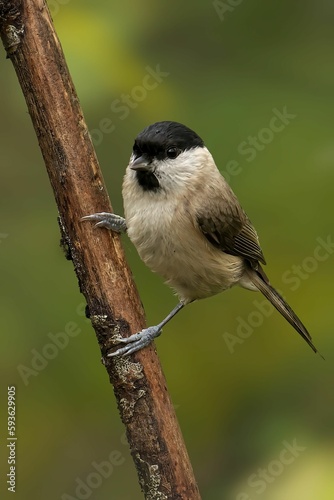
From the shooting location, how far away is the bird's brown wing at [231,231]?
2.73m

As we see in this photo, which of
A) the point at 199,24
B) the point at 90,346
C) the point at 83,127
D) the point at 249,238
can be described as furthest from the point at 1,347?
the point at 199,24

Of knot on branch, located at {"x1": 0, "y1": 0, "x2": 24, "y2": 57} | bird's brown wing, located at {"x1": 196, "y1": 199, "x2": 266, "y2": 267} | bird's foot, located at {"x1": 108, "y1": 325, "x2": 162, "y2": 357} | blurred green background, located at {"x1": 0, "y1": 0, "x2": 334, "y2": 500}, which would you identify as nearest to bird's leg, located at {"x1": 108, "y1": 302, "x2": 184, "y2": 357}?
bird's foot, located at {"x1": 108, "y1": 325, "x2": 162, "y2": 357}

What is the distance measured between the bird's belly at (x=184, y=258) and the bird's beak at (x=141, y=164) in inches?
7.5

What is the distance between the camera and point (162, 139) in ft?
8.30

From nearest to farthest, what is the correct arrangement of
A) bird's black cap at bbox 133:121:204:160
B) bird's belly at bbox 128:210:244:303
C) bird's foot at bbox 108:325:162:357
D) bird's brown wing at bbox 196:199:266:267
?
bird's foot at bbox 108:325:162:357, bird's black cap at bbox 133:121:204:160, bird's belly at bbox 128:210:244:303, bird's brown wing at bbox 196:199:266:267

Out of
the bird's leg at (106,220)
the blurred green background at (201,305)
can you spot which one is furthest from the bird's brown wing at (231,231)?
the bird's leg at (106,220)

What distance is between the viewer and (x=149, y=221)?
2.60 meters

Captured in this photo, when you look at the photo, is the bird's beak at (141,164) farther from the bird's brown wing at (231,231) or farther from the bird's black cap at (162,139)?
the bird's brown wing at (231,231)

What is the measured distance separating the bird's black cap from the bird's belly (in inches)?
9.3

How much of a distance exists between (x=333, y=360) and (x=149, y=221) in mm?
746

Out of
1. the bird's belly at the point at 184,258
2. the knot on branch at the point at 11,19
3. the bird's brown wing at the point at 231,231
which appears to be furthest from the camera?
the bird's brown wing at the point at 231,231

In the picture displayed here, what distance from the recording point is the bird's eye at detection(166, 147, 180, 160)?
8.50ft

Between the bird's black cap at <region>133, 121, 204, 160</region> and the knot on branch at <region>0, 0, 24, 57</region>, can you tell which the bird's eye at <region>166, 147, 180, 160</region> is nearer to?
the bird's black cap at <region>133, 121, 204, 160</region>

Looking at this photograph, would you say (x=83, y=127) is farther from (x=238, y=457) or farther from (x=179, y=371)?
(x=238, y=457)
